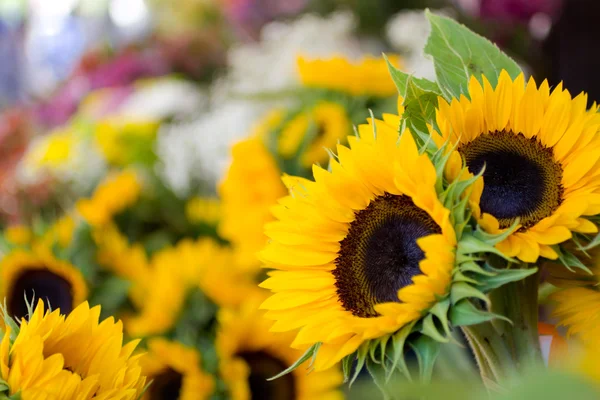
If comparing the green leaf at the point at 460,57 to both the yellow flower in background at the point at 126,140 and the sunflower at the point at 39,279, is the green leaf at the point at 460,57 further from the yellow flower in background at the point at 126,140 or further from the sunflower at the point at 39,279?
the yellow flower in background at the point at 126,140

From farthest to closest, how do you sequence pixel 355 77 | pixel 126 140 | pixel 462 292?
pixel 126 140 → pixel 355 77 → pixel 462 292

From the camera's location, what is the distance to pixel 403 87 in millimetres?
193

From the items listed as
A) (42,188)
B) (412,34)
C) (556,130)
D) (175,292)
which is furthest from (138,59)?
(556,130)

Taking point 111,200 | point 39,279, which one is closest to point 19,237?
point 39,279

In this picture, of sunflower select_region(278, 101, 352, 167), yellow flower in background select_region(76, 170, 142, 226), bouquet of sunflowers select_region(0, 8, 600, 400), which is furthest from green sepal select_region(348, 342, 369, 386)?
yellow flower in background select_region(76, 170, 142, 226)

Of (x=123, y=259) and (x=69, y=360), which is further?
(x=123, y=259)

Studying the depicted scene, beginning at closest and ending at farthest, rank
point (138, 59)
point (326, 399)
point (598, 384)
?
1. point (598, 384)
2. point (326, 399)
3. point (138, 59)

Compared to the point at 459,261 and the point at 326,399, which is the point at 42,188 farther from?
the point at 459,261

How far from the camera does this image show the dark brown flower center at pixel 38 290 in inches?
13.2

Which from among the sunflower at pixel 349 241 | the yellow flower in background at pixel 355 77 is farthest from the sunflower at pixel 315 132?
the sunflower at pixel 349 241

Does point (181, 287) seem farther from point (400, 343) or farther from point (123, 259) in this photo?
point (400, 343)

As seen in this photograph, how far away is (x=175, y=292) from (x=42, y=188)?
309 mm

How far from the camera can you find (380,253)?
0.18 m

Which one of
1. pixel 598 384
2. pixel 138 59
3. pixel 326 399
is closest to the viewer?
pixel 598 384
